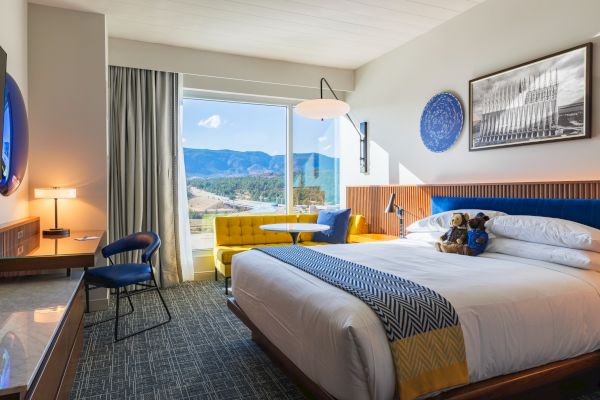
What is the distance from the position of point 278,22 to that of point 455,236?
280cm

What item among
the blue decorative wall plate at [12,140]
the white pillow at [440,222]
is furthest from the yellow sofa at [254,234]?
the blue decorative wall plate at [12,140]

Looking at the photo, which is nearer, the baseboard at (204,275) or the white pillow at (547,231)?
the white pillow at (547,231)

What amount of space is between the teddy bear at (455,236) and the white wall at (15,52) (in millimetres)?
3276

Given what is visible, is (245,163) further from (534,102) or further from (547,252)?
(547,252)

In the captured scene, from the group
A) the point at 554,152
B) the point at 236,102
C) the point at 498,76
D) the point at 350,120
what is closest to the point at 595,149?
the point at 554,152

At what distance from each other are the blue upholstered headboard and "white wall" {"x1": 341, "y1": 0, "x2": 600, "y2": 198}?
0.89 feet

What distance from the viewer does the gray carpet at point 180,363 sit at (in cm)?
228

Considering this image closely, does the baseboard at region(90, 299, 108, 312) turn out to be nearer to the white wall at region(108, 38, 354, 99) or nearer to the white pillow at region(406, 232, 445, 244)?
the white wall at region(108, 38, 354, 99)

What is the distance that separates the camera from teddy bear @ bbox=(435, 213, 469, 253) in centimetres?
296

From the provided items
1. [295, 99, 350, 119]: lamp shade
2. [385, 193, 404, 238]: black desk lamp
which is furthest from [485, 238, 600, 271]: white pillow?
[295, 99, 350, 119]: lamp shade

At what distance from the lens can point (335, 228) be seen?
4.85 m

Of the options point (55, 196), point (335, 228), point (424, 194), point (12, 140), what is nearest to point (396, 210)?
point (424, 194)

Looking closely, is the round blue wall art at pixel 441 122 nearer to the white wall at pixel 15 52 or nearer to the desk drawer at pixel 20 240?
the desk drawer at pixel 20 240

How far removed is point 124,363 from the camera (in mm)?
2660
